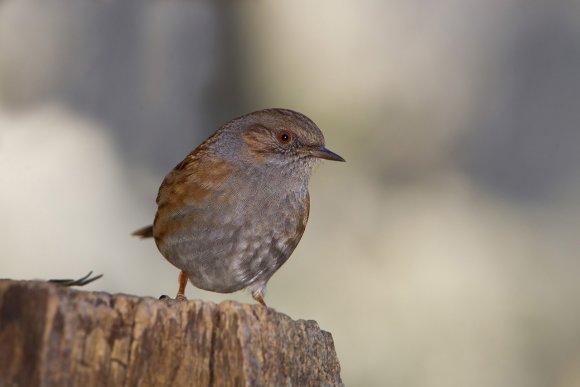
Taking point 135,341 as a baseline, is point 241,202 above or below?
above

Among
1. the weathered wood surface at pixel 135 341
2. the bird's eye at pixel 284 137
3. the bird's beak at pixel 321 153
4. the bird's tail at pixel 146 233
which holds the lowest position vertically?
the bird's tail at pixel 146 233

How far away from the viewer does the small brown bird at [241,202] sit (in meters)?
4.60

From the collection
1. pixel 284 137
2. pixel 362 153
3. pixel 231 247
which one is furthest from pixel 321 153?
pixel 362 153

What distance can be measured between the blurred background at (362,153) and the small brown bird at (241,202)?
1.91 metres

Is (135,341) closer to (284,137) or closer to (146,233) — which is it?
(284,137)

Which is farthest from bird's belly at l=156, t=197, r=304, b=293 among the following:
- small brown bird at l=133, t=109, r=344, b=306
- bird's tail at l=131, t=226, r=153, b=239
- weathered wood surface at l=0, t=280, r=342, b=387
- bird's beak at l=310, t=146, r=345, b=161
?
weathered wood surface at l=0, t=280, r=342, b=387

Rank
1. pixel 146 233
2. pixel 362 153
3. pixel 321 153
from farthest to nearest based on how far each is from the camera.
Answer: pixel 362 153 → pixel 146 233 → pixel 321 153

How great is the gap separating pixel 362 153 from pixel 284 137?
2069 millimetres

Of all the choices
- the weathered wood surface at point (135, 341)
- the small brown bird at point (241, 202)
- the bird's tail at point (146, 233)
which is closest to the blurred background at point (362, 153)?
the bird's tail at point (146, 233)

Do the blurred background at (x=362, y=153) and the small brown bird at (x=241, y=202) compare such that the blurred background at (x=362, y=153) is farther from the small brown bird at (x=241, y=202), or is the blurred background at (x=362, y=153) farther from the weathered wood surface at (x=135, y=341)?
the weathered wood surface at (x=135, y=341)

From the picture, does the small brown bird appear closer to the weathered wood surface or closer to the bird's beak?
the bird's beak

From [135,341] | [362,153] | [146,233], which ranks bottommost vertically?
[146,233]

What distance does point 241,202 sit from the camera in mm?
4629

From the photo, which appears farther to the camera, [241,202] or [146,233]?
[146,233]
